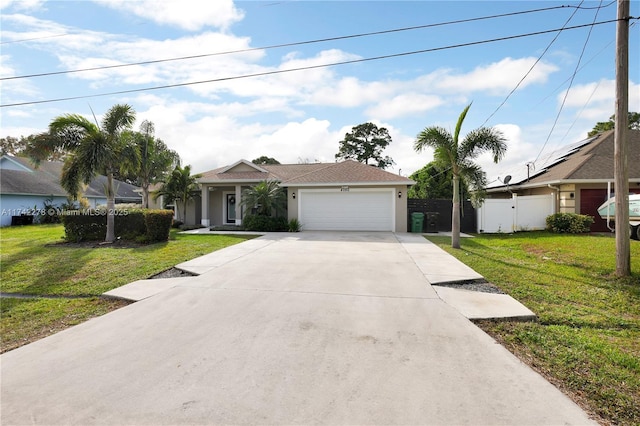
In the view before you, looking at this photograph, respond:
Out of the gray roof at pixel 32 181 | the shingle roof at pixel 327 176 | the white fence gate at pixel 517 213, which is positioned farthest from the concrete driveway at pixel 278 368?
the gray roof at pixel 32 181

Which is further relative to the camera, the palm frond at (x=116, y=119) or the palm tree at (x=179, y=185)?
the palm tree at (x=179, y=185)

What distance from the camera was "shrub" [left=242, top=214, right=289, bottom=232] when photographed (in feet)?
53.2

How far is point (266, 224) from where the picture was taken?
53.2 feet

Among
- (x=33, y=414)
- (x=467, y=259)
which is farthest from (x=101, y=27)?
(x=467, y=259)

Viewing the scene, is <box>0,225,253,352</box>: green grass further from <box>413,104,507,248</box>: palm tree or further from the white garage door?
<box>413,104,507,248</box>: palm tree

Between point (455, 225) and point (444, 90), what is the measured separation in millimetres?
5149

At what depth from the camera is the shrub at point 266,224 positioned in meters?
16.2

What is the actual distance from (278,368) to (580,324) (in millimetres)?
4293

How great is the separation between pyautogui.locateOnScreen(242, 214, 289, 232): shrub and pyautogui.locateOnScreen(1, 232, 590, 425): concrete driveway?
10435 millimetres

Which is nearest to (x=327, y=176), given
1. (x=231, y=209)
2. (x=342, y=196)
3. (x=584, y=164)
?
(x=342, y=196)

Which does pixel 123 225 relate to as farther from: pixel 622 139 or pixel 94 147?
pixel 622 139

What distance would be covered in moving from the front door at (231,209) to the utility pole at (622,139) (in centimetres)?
1696

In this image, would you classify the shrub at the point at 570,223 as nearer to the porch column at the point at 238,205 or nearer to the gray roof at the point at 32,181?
the porch column at the point at 238,205

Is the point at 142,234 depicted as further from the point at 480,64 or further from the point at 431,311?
the point at 480,64
